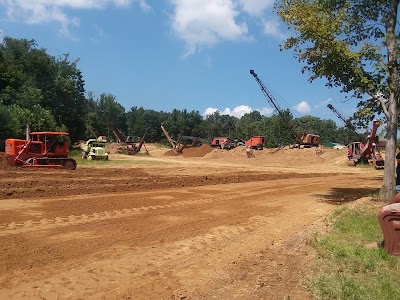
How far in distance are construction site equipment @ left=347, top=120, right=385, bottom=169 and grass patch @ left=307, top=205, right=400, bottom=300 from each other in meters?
29.8

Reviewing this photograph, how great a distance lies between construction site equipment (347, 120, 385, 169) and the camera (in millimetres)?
37303

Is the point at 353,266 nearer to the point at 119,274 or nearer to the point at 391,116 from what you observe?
the point at 119,274

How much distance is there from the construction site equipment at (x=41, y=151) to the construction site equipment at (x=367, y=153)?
26746mm

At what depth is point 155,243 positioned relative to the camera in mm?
8219

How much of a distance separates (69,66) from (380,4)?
59706mm

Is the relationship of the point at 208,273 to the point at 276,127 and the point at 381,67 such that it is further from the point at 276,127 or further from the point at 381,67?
the point at 276,127

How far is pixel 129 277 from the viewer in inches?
242

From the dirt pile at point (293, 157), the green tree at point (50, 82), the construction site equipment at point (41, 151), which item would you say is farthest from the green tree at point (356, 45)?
the green tree at point (50, 82)

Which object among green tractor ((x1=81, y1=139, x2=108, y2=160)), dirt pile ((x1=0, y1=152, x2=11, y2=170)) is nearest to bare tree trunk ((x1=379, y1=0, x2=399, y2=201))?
dirt pile ((x1=0, y1=152, x2=11, y2=170))

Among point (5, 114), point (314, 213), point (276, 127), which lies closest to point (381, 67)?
point (314, 213)

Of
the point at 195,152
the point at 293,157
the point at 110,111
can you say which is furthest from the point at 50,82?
the point at 110,111

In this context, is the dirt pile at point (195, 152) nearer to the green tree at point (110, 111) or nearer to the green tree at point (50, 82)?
the green tree at point (50, 82)

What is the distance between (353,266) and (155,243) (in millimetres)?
3757

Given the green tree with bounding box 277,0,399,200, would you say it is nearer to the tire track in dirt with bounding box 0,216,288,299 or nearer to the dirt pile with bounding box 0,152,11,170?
the tire track in dirt with bounding box 0,216,288,299
